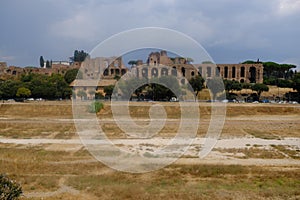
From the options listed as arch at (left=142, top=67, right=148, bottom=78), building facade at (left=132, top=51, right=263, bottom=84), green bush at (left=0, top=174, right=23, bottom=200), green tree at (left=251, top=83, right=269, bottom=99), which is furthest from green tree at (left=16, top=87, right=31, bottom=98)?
green bush at (left=0, top=174, right=23, bottom=200)

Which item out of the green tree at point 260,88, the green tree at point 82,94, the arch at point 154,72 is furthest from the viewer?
the green tree at point 260,88

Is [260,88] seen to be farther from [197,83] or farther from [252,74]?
[252,74]

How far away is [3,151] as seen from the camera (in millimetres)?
23141

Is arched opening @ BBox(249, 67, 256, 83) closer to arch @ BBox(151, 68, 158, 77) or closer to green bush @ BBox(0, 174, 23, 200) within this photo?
arch @ BBox(151, 68, 158, 77)

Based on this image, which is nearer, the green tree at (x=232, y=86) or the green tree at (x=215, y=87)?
the green tree at (x=215, y=87)

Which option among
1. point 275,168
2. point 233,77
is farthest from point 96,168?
point 233,77

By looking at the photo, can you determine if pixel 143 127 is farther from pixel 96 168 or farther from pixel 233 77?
pixel 233 77

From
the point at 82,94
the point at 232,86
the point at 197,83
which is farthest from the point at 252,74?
the point at 82,94

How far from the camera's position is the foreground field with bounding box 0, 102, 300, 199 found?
1420cm

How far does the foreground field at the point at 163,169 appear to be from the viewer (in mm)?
14203

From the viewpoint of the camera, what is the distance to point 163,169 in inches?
718

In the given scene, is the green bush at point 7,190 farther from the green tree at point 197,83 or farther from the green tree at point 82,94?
the green tree at point 82,94

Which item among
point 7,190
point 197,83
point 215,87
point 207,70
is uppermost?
point 207,70

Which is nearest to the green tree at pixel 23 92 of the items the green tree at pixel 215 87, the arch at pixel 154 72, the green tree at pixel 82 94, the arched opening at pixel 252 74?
the green tree at pixel 82 94
